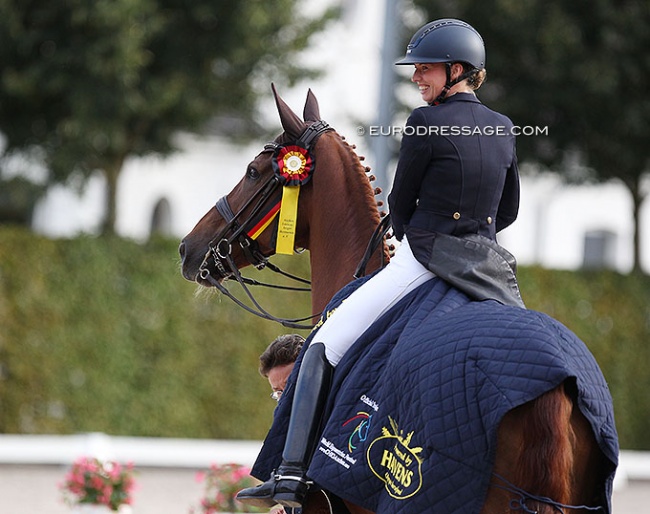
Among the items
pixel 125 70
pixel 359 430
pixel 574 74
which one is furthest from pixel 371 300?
pixel 574 74

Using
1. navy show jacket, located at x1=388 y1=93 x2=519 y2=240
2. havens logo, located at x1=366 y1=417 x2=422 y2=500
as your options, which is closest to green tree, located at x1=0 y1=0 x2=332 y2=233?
navy show jacket, located at x1=388 y1=93 x2=519 y2=240

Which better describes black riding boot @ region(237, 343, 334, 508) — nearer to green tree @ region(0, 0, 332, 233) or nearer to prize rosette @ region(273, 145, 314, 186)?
prize rosette @ region(273, 145, 314, 186)

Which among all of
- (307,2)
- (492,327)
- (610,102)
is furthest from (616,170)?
(492,327)

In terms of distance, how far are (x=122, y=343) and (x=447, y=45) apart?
28.9 feet

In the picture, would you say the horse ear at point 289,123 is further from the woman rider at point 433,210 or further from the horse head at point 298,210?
the woman rider at point 433,210

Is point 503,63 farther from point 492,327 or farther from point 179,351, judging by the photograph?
point 492,327

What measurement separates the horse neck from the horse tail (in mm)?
1592

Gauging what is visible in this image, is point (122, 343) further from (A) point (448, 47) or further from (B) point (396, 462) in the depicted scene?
(B) point (396, 462)

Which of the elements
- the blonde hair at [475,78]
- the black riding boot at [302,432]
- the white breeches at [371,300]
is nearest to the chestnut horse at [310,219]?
the black riding boot at [302,432]

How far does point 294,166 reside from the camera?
4.93 m

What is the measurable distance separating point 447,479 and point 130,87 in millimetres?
11286

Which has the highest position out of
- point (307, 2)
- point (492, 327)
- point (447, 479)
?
point (307, 2)

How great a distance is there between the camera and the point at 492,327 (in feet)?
11.7

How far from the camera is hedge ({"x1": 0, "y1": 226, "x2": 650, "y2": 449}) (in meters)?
12.0
